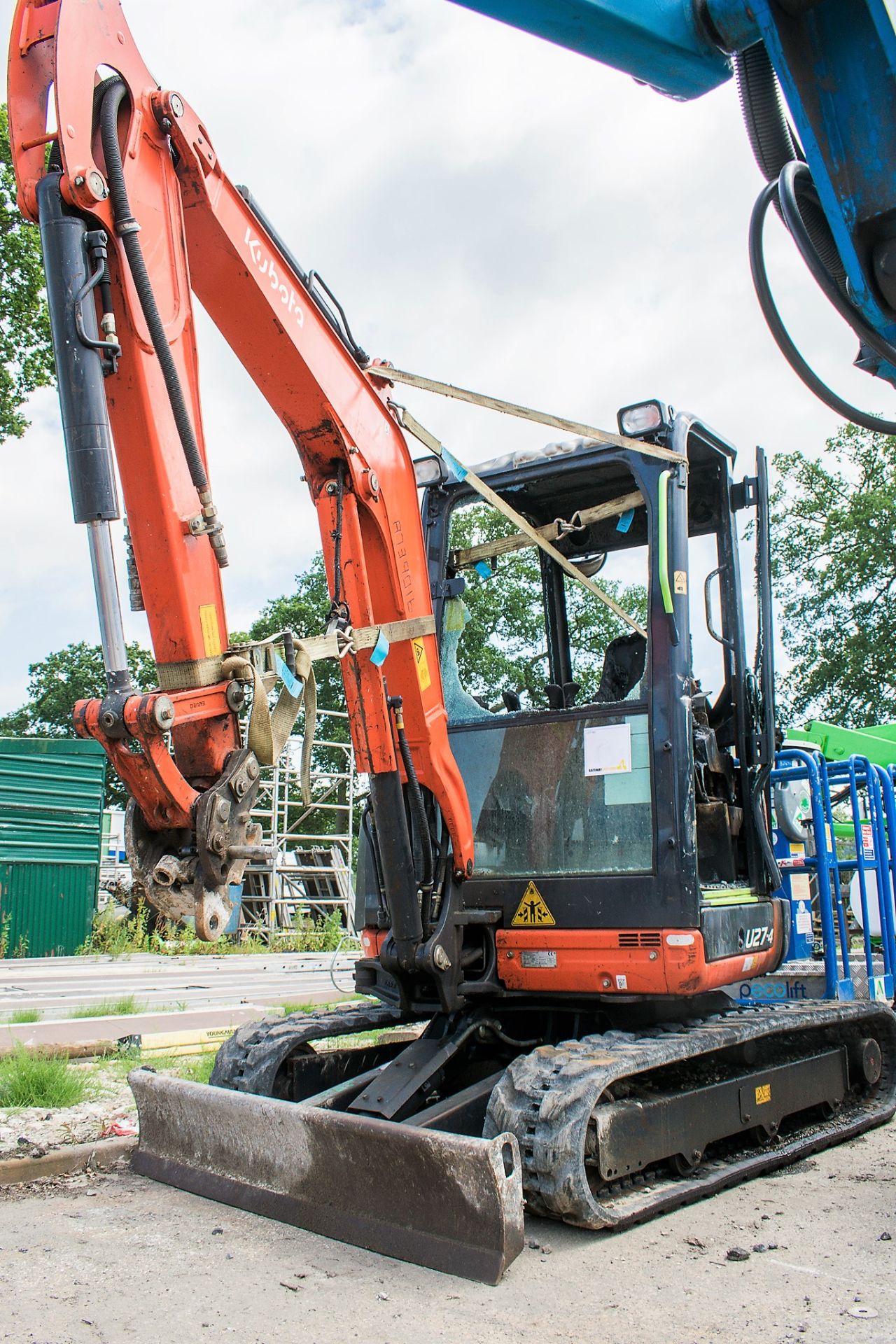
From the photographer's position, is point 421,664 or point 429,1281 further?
point 421,664

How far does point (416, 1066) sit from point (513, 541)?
8.70 ft

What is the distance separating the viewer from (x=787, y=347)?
8.71 feet

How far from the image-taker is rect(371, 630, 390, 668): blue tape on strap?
4688mm

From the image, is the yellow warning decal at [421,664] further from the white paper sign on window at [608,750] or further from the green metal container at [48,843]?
the green metal container at [48,843]

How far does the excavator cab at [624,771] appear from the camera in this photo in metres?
4.91

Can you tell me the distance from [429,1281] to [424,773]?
6.86ft

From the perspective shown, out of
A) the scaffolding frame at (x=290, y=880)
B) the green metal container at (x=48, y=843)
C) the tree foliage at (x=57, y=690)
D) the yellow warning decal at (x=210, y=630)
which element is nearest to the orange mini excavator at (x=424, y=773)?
the yellow warning decal at (x=210, y=630)

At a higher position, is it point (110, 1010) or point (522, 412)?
point (522, 412)

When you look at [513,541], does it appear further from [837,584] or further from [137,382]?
[837,584]

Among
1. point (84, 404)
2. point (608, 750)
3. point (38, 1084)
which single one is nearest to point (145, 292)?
point (84, 404)

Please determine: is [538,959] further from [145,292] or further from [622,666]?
[145,292]

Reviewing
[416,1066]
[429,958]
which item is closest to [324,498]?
[429,958]

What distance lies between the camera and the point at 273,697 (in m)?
3.90

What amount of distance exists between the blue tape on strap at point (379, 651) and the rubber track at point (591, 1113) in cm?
167
